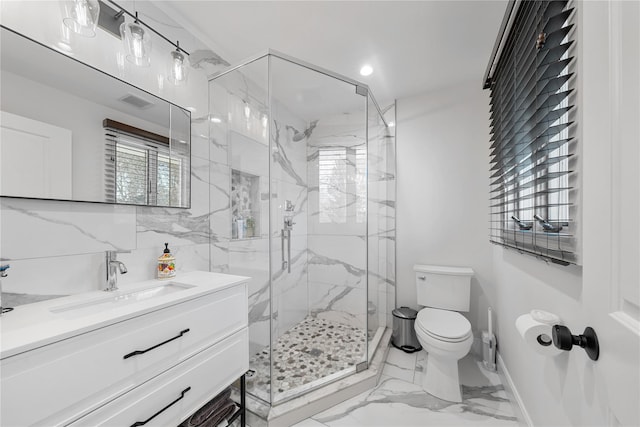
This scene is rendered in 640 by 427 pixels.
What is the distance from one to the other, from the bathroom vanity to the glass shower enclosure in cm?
45

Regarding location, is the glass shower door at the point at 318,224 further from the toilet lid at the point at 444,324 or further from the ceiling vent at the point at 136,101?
the ceiling vent at the point at 136,101

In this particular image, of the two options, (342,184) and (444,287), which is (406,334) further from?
(342,184)

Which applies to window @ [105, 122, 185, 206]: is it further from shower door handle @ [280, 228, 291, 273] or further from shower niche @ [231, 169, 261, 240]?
shower door handle @ [280, 228, 291, 273]

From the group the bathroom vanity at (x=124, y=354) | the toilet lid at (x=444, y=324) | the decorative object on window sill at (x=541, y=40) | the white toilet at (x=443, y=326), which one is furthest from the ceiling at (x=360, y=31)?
the toilet lid at (x=444, y=324)

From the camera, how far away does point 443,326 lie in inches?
73.0

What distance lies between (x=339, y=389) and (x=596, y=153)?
181 cm

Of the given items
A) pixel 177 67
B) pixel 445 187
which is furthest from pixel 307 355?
pixel 177 67

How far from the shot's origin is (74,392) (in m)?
0.79

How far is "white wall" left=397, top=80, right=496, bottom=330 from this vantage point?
2.41 metres

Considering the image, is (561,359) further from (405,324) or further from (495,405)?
(405,324)

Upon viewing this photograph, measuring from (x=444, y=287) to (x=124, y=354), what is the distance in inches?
88.8

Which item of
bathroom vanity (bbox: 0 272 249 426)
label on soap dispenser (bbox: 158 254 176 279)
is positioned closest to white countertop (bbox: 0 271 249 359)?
bathroom vanity (bbox: 0 272 249 426)

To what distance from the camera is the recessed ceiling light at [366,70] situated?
2183 mm

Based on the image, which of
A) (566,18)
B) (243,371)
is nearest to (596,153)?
(566,18)
